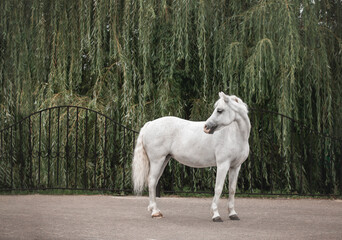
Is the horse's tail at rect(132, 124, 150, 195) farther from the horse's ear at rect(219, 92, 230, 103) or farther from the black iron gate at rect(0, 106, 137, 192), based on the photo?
the black iron gate at rect(0, 106, 137, 192)

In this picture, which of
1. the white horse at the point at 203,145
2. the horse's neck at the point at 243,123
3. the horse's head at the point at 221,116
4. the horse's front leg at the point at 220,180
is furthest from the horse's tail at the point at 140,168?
the horse's neck at the point at 243,123

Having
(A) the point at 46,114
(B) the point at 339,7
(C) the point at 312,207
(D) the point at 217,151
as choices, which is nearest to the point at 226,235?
(D) the point at 217,151

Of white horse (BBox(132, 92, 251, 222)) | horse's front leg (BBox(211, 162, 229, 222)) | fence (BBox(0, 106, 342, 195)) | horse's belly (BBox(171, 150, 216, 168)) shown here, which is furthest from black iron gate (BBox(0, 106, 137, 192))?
horse's front leg (BBox(211, 162, 229, 222))

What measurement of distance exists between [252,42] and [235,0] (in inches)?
38.5

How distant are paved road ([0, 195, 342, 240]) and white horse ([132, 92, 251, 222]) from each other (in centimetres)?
49

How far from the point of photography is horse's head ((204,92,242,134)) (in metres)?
6.50

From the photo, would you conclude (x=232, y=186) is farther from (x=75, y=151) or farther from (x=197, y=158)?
(x=75, y=151)

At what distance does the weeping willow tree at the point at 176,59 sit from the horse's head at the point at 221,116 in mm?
2942

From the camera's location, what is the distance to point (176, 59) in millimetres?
10289

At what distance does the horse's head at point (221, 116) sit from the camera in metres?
6.50

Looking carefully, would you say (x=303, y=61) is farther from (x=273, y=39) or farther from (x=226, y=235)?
(x=226, y=235)

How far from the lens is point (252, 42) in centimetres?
1025

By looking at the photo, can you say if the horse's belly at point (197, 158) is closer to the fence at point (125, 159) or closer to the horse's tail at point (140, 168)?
the horse's tail at point (140, 168)

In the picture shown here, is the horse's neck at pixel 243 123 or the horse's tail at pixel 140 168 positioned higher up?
the horse's neck at pixel 243 123
